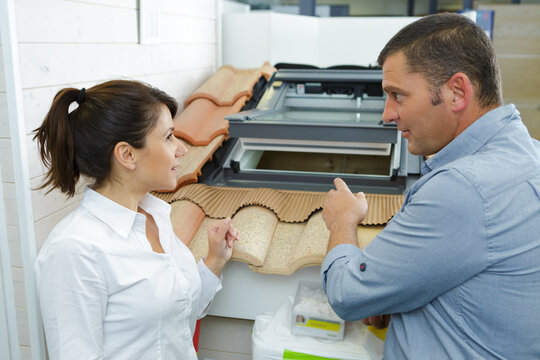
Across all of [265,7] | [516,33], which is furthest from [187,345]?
[265,7]

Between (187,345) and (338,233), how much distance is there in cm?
52

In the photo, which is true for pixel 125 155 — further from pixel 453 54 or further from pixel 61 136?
pixel 453 54

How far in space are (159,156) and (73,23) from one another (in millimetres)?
693

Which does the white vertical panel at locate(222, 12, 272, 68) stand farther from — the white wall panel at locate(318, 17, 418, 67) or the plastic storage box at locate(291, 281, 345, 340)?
the plastic storage box at locate(291, 281, 345, 340)

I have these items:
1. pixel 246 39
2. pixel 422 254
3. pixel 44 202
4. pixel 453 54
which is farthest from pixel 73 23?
pixel 246 39

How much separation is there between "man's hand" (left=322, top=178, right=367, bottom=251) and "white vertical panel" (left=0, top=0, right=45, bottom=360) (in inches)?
34.1

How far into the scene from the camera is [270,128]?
1996 millimetres

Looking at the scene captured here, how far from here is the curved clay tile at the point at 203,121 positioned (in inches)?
88.7

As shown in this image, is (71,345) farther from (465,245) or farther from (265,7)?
(265,7)

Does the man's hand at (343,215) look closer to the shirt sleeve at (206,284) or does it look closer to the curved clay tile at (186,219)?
the shirt sleeve at (206,284)

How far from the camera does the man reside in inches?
39.6

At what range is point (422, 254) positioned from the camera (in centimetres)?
103

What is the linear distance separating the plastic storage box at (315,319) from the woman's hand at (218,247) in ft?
0.84

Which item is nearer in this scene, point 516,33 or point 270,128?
point 270,128
